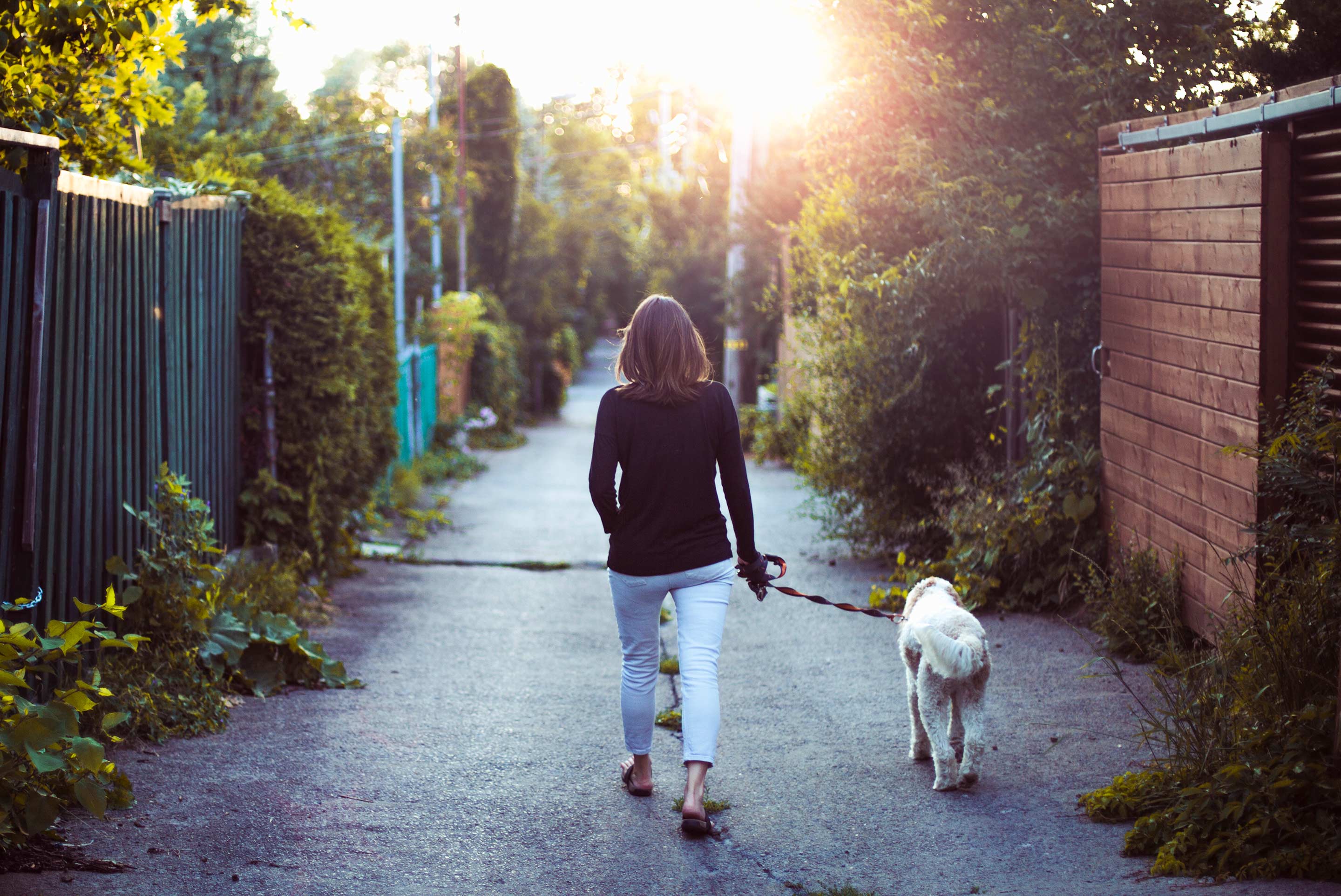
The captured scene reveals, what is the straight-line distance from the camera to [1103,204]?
24.9 ft

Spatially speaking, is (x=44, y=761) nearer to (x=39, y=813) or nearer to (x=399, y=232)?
(x=39, y=813)

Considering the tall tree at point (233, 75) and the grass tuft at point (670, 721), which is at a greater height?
the tall tree at point (233, 75)

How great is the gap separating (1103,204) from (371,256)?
7341 millimetres

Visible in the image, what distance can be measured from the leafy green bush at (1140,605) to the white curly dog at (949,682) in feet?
5.61

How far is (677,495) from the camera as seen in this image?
4.59m

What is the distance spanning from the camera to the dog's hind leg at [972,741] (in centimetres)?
487

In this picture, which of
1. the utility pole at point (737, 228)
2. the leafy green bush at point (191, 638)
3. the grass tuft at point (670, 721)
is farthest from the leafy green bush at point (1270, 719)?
the utility pole at point (737, 228)

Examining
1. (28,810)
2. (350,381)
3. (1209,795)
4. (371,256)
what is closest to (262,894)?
(28,810)

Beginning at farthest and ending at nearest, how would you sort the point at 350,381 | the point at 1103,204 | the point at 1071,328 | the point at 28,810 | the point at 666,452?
the point at 350,381
the point at 1071,328
the point at 1103,204
the point at 666,452
the point at 28,810

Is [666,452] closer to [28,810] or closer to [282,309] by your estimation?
[28,810]

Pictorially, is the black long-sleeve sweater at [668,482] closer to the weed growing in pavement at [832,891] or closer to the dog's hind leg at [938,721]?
the dog's hind leg at [938,721]

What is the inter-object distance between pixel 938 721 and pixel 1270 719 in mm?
1132

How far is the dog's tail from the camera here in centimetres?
469

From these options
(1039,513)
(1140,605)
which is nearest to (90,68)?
(1039,513)
